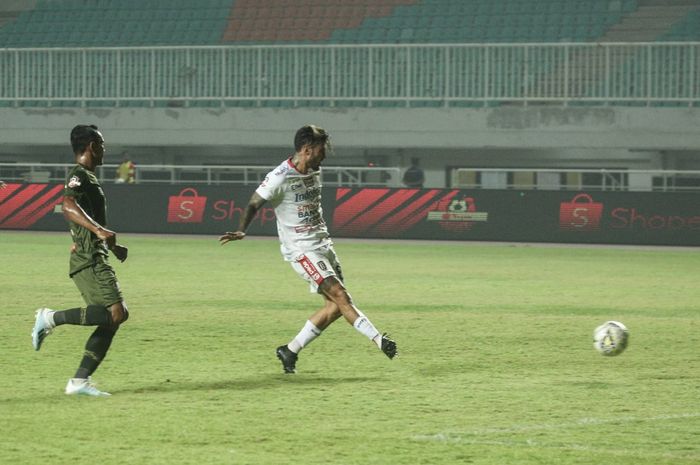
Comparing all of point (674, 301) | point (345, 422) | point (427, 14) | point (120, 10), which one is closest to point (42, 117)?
point (120, 10)

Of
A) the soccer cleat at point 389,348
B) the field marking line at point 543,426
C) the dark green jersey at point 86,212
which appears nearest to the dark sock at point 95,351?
the dark green jersey at point 86,212

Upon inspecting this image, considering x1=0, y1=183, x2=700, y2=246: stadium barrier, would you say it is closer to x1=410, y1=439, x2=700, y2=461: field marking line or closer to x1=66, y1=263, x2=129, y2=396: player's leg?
x1=66, y1=263, x2=129, y2=396: player's leg

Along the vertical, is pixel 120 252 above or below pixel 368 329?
above

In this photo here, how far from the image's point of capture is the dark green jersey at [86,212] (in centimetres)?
946

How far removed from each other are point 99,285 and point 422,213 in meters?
21.6

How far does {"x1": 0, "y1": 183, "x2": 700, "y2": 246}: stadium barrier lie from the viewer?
2916cm

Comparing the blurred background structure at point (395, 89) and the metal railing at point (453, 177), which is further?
the blurred background structure at point (395, 89)

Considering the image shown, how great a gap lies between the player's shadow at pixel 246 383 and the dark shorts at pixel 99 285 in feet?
2.38

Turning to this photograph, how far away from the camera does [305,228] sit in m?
11.0

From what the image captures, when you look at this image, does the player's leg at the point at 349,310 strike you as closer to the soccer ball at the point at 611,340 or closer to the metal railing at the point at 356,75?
the soccer ball at the point at 611,340

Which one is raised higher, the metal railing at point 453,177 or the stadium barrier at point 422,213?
the metal railing at point 453,177

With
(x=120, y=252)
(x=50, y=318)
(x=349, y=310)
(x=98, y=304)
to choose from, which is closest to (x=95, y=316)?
(x=98, y=304)

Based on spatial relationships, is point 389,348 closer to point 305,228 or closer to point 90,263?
point 305,228

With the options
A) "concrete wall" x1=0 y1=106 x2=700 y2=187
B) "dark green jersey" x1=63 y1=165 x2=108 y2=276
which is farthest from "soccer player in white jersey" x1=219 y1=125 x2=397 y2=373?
"concrete wall" x1=0 y1=106 x2=700 y2=187
